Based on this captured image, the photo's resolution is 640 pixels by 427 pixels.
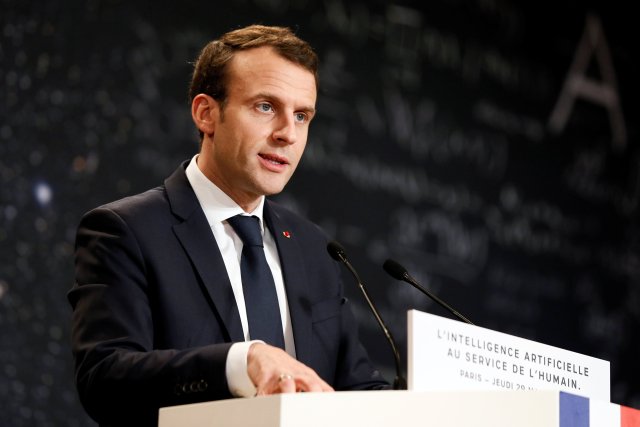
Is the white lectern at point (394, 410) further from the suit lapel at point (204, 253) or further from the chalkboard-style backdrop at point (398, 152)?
the chalkboard-style backdrop at point (398, 152)

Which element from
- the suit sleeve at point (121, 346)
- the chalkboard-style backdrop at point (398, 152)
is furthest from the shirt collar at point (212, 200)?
the chalkboard-style backdrop at point (398, 152)

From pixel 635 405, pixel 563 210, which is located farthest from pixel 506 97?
pixel 635 405

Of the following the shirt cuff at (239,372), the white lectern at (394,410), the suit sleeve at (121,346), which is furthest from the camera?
the suit sleeve at (121,346)

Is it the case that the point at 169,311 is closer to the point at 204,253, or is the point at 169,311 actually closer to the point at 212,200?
the point at 204,253

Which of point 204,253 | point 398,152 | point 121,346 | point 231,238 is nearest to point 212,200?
point 231,238

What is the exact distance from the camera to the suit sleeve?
2025 mm

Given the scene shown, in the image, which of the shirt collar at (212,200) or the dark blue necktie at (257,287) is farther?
the shirt collar at (212,200)

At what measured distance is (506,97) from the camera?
5.33m

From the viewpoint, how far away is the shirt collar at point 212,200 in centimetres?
265

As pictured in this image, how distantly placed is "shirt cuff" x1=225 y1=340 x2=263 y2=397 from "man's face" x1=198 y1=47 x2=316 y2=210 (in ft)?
2.62

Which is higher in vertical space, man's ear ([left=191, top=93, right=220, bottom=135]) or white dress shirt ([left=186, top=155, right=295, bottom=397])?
man's ear ([left=191, top=93, right=220, bottom=135])

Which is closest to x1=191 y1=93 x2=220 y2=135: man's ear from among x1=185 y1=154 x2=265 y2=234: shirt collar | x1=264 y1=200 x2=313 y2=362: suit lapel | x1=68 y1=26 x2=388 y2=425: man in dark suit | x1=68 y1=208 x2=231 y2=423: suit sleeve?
x1=68 y1=26 x2=388 y2=425: man in dark suit

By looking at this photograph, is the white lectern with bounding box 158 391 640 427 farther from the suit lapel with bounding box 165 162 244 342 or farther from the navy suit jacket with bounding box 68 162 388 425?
the suit lapel with bounding box 165 162 244 342

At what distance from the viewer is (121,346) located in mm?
2232
